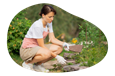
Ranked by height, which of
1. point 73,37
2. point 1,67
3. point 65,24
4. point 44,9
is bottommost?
point 1,67

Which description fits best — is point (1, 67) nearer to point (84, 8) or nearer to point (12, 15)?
point (12, 15)

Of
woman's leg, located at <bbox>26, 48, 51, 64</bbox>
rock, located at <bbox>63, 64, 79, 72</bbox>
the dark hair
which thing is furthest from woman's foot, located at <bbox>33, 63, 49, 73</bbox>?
the dark hair

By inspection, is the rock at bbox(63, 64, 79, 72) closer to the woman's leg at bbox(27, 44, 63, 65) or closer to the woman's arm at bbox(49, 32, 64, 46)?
the woman's leg at bbox(27, 44, 63, 65)

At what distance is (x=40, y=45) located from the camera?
5.05 meters

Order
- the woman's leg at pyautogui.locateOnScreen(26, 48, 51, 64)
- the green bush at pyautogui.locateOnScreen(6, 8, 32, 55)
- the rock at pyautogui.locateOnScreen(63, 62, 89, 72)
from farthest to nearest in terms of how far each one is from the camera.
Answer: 1. the green bush at pyautogui.locateOnScreen(6, 8, 32, 55)
2. the rock at pyautogui.locateOnScreen(63, 62, 89, 72)
3. the woman's leg at pyautogui.locateOnScreen(26, 48, 51, 64)

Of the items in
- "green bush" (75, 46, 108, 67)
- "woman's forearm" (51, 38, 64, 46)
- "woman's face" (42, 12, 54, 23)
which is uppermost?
"woman's face" (42, 12, 54, 23)

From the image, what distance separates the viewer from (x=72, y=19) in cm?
527

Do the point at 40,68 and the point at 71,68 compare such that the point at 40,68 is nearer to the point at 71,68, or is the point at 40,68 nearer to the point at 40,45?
the point at 40,45

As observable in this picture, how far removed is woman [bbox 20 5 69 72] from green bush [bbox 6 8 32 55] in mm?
311

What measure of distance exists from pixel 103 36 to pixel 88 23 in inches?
21.2

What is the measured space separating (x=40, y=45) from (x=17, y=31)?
0.88 meters

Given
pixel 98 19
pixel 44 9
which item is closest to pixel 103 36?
pixel 98 19

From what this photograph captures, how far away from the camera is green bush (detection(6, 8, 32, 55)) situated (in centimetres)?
535

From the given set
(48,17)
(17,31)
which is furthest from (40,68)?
(48,17)
